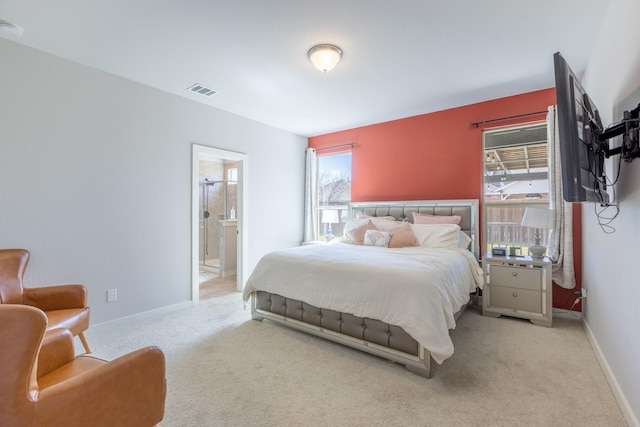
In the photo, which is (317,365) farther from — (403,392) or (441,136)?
(441,136)

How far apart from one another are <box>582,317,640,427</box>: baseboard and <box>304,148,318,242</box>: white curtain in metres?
4.03

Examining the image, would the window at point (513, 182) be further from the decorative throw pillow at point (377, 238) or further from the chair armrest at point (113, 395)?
the chair armrest at point (113, 395)

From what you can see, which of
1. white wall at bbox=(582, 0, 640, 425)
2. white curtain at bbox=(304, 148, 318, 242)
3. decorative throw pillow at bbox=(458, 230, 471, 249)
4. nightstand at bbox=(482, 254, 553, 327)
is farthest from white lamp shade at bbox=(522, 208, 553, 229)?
white curtain at bbox=(304, 148, 318, 242)

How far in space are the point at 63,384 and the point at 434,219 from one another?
388cm

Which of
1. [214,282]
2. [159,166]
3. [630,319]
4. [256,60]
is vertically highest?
[256,60]

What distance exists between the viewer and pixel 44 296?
7.65 feet

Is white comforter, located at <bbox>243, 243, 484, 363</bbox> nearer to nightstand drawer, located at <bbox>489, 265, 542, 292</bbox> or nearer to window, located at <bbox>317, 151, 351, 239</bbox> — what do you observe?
nightstand drawer, located at <bbox>489, 265, 542, 292</bbox>

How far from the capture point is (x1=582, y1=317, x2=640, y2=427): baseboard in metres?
1.63

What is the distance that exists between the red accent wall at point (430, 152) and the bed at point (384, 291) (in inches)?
23.1

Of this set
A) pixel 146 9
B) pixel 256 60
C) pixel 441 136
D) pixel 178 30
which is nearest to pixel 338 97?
pixel 256 60

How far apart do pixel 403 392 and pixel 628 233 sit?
173 cm

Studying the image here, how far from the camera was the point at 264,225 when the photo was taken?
4.91 m

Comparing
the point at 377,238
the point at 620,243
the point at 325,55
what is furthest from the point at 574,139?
the point at 377,238

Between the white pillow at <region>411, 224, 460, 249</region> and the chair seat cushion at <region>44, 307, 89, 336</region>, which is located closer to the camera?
the chair seat cushion at <region>44, 307, 89, 336</region>
